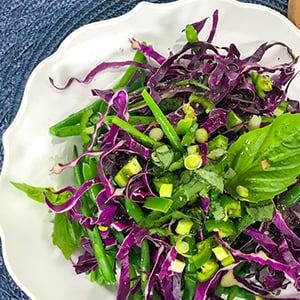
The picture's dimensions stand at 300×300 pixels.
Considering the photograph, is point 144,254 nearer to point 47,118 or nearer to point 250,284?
point 250,284

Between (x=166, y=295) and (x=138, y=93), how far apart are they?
0.41 meters

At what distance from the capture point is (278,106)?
1.45m

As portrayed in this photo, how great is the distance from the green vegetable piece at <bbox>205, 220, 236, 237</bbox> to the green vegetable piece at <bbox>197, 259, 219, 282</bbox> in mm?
65

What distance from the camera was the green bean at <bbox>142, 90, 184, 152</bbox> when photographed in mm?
1352

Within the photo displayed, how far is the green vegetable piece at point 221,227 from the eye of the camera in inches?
53.0

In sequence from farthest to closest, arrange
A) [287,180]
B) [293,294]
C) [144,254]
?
[293,294] < [144,254] < [287,180]

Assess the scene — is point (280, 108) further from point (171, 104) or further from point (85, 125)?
point (85, 125)

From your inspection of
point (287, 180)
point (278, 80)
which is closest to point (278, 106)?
point (278, 80)

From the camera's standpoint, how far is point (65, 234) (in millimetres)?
1445

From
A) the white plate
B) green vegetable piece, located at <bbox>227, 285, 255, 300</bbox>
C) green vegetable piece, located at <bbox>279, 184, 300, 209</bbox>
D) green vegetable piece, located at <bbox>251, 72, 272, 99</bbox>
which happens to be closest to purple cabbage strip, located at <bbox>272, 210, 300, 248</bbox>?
green vegetable piece, located at <bbox>279, 184, 300, 209</bbox>

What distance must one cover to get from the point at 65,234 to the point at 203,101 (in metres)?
0.39

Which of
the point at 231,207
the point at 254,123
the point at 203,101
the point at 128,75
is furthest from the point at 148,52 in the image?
the point at 231,207

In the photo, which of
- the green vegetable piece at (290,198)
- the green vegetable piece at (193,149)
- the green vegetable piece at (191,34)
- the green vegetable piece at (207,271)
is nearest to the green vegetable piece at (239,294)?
the green vegetable piece at (207,271)

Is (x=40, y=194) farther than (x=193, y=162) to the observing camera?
Yes
